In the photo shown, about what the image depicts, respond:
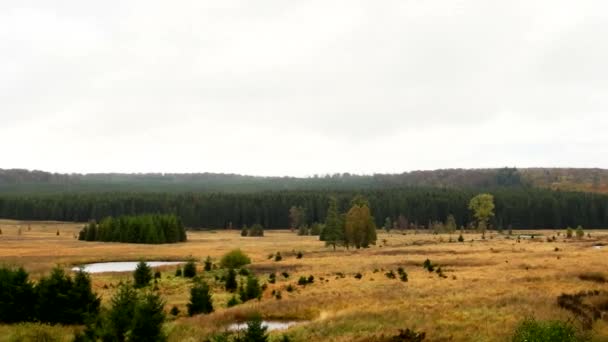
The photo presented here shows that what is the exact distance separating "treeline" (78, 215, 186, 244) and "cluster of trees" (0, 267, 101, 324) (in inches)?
3765

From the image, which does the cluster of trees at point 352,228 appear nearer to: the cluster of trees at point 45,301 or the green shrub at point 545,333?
the cluster of trees at point 45,301

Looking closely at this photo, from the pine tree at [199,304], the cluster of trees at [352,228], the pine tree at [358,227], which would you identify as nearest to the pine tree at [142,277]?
the pine tree at [199,304]

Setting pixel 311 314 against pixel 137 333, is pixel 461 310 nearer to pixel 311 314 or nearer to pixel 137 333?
pixel 311 314

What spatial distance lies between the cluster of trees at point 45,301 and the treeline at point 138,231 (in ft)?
314

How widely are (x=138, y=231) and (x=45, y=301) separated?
325 ft

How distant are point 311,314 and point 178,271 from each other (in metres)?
28.7

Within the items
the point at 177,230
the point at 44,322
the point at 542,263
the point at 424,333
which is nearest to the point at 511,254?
the point at 542,263

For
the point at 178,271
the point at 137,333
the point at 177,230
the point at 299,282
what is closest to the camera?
the point at 137,333

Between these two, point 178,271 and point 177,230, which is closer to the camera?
point 178,271

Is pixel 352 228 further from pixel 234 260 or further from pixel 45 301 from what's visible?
pixel 45 301

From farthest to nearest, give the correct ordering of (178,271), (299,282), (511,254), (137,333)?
1. (511,254)
2. (178,271)
3. (299,282)
4. (137,333)

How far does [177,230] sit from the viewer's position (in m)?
139

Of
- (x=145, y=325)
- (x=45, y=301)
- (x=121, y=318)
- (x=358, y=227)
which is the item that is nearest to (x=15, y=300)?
(x=45, y=301)

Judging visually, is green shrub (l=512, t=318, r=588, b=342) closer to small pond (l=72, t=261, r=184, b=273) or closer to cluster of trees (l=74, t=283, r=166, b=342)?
cluster of trees (l=74, t=283, r=166, b=342)
